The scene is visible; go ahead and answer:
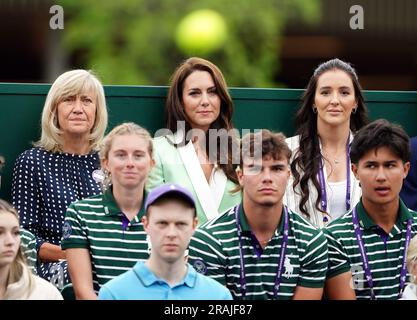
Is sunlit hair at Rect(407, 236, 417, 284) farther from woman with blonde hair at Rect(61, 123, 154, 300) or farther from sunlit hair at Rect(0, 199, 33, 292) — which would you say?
sunlit hair at Rect(0, 199, 33, 292)

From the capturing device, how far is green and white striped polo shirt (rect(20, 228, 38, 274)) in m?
6.37

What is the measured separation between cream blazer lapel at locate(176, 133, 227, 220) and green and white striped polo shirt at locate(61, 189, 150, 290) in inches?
19.3

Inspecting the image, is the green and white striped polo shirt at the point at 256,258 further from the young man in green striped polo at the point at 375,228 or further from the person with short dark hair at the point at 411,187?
the person with short dark hair at the point at 411,187

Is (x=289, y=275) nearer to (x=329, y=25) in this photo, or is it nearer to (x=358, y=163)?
(x=358, y=163)

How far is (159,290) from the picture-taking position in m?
5.95

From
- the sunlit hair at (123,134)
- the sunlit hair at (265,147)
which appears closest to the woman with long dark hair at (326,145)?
the sunlit hair at (265,147)

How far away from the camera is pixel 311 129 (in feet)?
23.6

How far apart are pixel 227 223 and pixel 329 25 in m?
7.51

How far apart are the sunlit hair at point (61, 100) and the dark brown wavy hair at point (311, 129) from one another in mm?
848

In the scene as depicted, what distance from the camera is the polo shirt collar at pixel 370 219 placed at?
21.3ft

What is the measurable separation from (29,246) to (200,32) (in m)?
5.56

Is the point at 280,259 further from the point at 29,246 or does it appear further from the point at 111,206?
the point at 29,246
